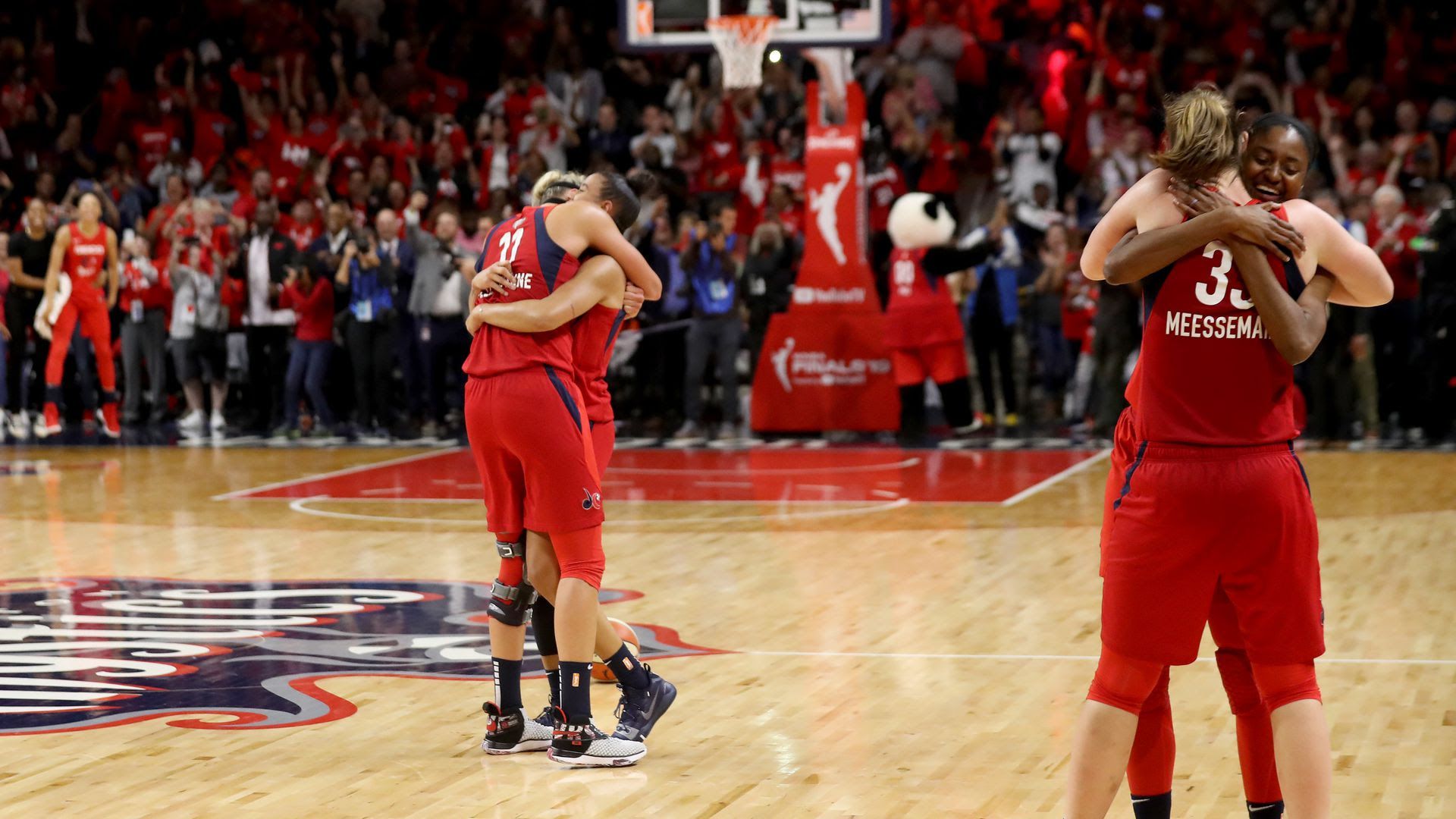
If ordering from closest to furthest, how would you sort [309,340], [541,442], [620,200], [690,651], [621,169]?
1. [541,442]
2. [620,200]
3. [690,651]
4. [309,340]
5. [621,169]

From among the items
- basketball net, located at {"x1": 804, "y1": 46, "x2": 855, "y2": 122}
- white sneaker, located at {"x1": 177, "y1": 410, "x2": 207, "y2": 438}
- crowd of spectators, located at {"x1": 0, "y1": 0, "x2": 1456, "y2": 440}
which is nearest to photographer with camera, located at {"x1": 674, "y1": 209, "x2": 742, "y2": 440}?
crowd of spectators, located at {"x1": 0, "y1": 0, "x2": 1456, "y2": 440}

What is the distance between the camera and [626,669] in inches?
244

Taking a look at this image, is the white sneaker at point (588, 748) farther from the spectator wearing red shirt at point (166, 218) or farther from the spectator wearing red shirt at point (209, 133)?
the spectator wearing red shirt at point (209, 133)

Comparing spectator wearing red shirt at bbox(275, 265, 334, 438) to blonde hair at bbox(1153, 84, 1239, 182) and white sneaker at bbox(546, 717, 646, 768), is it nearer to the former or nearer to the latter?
white sneaker at bbox(546, 717, 646, 768)

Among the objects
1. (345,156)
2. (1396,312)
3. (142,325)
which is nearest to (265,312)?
(142,325)

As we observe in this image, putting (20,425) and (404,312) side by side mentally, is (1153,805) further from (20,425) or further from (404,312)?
(20,425)

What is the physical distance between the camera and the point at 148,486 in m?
13.9

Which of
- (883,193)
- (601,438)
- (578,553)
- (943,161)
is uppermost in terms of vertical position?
(943,161)

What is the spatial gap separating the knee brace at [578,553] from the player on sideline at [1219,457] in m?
2.04

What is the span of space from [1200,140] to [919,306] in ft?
38.1

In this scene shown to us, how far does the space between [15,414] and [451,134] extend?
5584 mm

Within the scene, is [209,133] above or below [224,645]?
above

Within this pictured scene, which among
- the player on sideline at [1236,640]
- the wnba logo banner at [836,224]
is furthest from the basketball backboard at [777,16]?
the player on sideline at [1236,640]

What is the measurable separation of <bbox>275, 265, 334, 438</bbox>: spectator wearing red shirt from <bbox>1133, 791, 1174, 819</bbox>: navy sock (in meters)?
13.3
